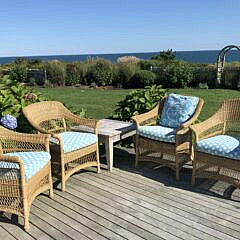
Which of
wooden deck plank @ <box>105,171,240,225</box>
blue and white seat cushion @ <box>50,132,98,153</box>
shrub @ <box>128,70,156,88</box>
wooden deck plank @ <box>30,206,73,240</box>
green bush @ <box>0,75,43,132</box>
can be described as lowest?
wooden deck plank @ <box>30,206,73,240</box>

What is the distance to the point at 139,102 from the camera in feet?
16.3

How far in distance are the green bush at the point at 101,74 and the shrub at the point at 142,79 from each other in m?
1.13

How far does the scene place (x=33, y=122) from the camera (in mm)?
3600

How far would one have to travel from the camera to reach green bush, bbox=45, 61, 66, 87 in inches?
577

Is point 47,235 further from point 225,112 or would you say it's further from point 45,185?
point 225,112

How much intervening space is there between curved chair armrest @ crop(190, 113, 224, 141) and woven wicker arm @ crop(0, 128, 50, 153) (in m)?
1.51

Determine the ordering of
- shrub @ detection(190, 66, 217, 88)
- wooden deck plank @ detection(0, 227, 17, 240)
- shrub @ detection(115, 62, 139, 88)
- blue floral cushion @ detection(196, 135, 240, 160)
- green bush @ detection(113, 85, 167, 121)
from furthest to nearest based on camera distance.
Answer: shrub @ detection(115, 62, 139, 88) → shrub @ detection(190, 66, 217, 88) → green bush @ detection(113, 85, 167, 121) → blue floral cushion @ detection(196, 135, 240, 160) → wooden deck plank @ detection(0, 227, 17, 240)

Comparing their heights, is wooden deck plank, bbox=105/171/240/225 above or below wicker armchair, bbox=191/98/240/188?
below

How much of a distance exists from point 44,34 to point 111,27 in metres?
12.4

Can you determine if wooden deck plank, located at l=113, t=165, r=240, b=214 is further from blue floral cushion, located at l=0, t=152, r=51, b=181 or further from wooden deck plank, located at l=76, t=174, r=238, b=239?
blue floral cushion, located at l=0, t=152, r=51, b=181

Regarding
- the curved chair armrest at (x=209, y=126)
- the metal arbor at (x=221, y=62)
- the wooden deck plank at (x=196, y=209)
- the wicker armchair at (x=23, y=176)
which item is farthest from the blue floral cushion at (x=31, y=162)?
the metal arbor at (x=221, y=62)

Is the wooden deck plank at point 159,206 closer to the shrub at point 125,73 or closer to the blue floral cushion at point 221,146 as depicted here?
the blue floral cushion at point 221,146

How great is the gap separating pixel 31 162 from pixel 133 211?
3.29 ft

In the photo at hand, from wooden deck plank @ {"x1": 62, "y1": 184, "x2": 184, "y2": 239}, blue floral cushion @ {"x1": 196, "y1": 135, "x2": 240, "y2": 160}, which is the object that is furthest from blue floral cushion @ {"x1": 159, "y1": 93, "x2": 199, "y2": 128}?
wooden deck plank @ {"x1": 62, "y1": 184, "x2": 184, "y2": 239}
